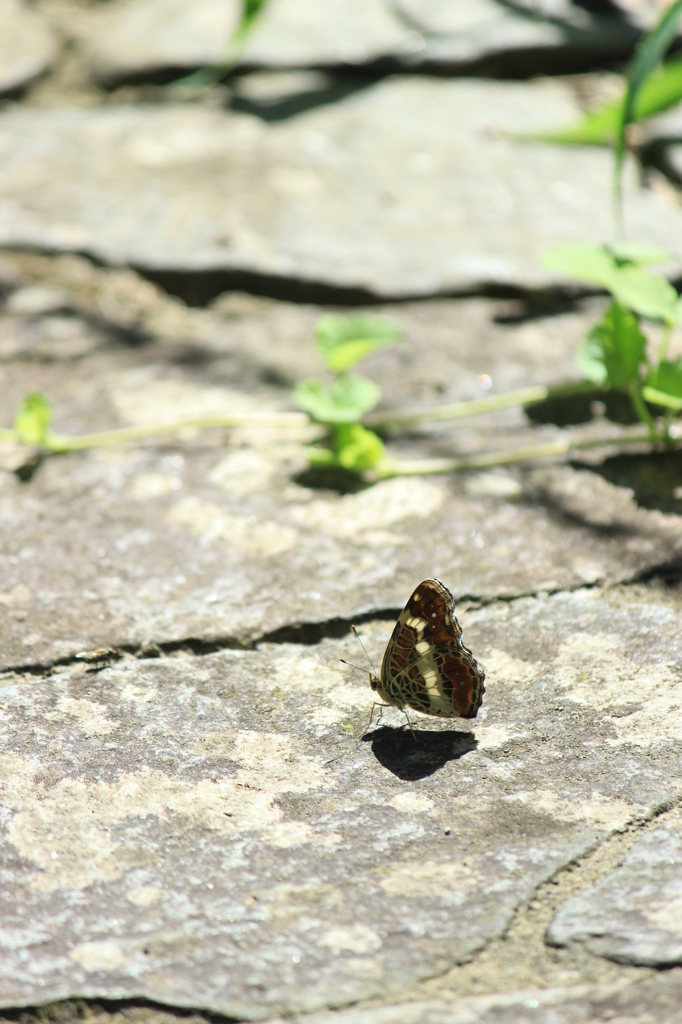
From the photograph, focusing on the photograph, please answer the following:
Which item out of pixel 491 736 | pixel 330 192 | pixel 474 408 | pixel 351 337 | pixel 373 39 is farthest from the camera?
pixel 373 39

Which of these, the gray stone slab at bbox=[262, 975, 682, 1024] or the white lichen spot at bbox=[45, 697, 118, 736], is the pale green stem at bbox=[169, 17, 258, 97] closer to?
the white lichen spot at bbox=[45, 697, 118, 736]

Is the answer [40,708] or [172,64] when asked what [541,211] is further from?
[40,708]

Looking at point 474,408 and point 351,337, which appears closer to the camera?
point 351,337

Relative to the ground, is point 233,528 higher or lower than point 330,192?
lower

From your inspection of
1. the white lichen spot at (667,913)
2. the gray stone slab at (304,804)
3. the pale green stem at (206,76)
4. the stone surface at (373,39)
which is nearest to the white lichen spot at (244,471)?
the gray stone slab at (304,804)

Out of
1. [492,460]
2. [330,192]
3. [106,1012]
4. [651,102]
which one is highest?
[651,102]

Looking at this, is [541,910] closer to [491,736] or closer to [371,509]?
[491,736]

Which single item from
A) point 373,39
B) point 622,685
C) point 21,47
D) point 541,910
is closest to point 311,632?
point 622,685
